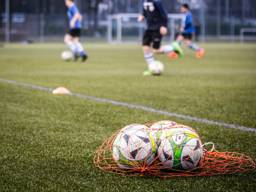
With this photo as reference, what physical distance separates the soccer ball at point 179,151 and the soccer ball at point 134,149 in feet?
0.25

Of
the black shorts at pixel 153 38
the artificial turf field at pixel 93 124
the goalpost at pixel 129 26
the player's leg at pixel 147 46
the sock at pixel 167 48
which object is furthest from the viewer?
the goalpost at pixel 129 26

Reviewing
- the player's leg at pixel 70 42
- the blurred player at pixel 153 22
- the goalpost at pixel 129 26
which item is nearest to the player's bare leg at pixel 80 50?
the player's leg at pixel 70 42

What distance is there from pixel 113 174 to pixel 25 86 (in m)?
6.99

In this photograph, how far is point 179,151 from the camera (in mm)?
4230

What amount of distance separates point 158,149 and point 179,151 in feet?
0.48

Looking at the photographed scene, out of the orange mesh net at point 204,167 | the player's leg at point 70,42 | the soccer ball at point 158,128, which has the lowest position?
the orange mesh net at point 204,167

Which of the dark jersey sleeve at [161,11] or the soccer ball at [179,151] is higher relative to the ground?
the dark jersey sleeve at [161,11]

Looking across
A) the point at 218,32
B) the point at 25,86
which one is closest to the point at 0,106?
the point at 25,86

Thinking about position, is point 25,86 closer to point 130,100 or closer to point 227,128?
point 130,100

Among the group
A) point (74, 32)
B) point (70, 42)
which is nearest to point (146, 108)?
point (70, 42)

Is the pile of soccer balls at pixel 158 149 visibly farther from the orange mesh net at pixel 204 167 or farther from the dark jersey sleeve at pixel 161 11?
the dark jersey sleeve at pixel 161 11

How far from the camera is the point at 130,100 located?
8.88 m

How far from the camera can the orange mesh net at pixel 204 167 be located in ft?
13.9

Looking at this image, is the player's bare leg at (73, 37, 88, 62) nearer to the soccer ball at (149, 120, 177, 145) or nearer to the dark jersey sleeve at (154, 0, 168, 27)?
the dark jersey sleeve at (154, 0, 168, 27)
